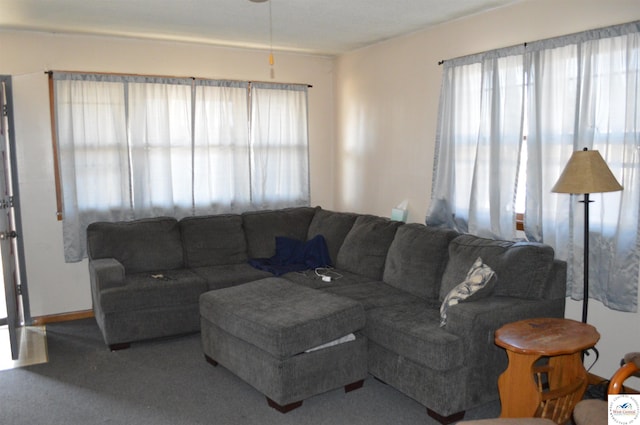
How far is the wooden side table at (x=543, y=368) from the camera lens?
103 inches

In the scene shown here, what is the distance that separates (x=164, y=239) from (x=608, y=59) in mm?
3666

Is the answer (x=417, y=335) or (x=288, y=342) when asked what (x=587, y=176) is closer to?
(x=417, y=335)

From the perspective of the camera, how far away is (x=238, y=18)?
4168mm

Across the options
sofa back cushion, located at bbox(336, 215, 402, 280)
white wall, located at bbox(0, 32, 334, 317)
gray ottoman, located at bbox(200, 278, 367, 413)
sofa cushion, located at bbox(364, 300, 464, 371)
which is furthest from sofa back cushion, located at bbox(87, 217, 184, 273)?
sofa cushion, located at bbox(364, 300, 464, 371)

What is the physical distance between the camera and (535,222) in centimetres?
366

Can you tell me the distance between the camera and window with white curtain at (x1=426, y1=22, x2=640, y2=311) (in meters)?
3.15

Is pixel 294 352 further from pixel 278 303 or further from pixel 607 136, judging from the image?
pixel 607 136

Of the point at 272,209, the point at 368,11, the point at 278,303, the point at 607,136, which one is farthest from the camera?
the point at 272,209

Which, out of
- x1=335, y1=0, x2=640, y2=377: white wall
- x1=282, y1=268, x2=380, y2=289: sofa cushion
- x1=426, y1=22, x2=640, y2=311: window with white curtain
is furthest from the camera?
x1=282, y1=268, x2=380, y2=289: sofa cushion

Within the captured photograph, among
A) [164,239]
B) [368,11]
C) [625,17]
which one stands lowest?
[164,239]

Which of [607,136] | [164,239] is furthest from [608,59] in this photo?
[164,239]

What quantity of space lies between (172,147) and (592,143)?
3.60 metres

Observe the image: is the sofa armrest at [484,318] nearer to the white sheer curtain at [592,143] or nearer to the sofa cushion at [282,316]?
the white sheer curtain at [592,143]

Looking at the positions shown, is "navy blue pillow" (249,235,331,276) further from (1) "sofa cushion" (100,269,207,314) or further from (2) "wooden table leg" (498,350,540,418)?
(2) "wooden table leg" (498,350,540,418)
